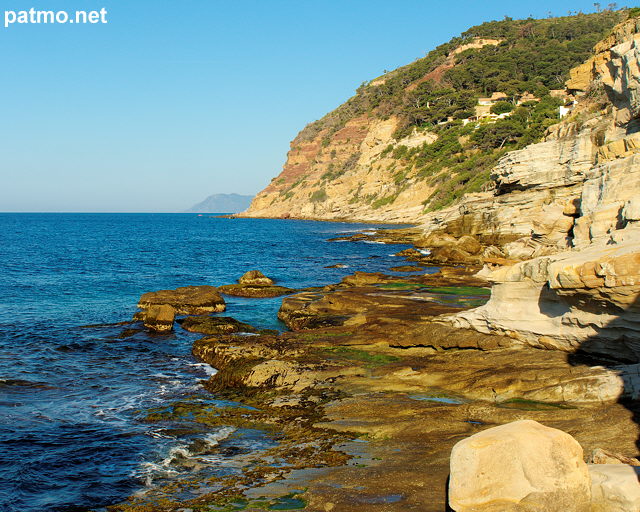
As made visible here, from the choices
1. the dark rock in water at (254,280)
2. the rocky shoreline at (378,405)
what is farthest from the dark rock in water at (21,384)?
the dark rock in water at (254,280)

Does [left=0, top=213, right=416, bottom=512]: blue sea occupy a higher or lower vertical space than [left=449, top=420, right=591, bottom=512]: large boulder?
lower

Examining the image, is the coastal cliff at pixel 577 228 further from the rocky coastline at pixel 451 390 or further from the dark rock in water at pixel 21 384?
the dark rock in water at pixel 21 384

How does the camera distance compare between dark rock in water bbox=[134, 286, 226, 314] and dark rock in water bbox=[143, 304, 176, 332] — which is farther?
dark rock in water bbox=[134, 286, 226, 314]

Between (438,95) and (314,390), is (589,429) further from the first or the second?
(438,95)

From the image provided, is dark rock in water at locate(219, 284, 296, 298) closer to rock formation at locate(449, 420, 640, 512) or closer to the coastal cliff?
the coastal cliff

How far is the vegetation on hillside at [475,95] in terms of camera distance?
96500 mm

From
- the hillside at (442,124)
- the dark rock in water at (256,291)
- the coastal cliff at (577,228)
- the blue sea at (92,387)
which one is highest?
the hillside at (442,124)

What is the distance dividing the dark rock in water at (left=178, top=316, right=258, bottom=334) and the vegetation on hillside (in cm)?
6812

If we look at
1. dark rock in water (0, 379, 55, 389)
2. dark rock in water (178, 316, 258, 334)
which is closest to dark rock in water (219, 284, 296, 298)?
dark rock in water (178, 316, 258, 334)

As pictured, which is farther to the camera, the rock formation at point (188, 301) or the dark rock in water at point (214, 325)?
the rock formation at point (188, 301)

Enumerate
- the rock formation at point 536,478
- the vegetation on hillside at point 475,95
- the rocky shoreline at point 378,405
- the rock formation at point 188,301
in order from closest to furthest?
the rock formation at point 536,478
the rocky shoreline at point 378,405
the rock formation at point 188,301
the vegetation on hillside at point 475,95

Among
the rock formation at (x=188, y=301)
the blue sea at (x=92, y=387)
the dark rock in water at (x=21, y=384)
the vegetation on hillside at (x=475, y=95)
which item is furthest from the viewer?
the vegetation on hillside at (x=475, y=95)

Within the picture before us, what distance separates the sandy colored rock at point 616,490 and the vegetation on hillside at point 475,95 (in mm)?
81484

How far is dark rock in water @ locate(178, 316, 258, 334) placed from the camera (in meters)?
23.6
